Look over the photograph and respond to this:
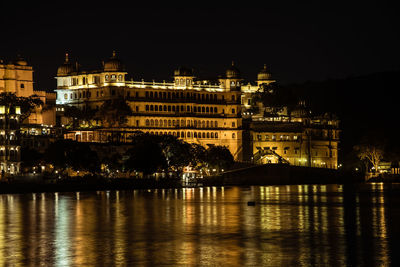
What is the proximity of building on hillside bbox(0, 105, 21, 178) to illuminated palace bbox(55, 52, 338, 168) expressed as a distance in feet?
77.0

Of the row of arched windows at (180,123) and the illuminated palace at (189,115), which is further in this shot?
the row of arched windows at (180,123)

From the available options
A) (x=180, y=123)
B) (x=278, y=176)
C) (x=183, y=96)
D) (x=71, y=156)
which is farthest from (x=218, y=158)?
(x=71, y=156)

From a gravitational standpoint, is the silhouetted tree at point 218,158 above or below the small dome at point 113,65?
below

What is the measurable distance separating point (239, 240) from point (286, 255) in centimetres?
742

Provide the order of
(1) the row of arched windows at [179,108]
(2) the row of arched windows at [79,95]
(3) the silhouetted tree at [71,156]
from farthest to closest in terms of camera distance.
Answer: (1) the row of arched windows at [179,108], (2) the row of arched windows at [79,95], (3) the silhouetted tree at [71,156]

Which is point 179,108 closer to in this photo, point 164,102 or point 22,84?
point 164,102

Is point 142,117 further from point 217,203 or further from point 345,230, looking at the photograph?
point 345,230

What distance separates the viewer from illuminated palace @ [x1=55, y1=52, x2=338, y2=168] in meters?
164

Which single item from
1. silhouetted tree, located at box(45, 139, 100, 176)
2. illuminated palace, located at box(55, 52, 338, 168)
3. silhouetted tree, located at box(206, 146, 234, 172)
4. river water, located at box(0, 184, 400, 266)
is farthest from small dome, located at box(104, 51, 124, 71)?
river water, located at box(0, 184, 400, 266)

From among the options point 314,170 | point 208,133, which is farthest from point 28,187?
point 314,170

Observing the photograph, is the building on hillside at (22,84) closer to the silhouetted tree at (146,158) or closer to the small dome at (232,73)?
the silhouetted tree at (146,158)

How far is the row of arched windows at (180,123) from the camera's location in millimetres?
169000

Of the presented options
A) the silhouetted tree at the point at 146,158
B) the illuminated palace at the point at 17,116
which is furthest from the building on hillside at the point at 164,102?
the silhouetted tree at the point at 146,158

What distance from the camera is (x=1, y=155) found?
13000 centimetres
